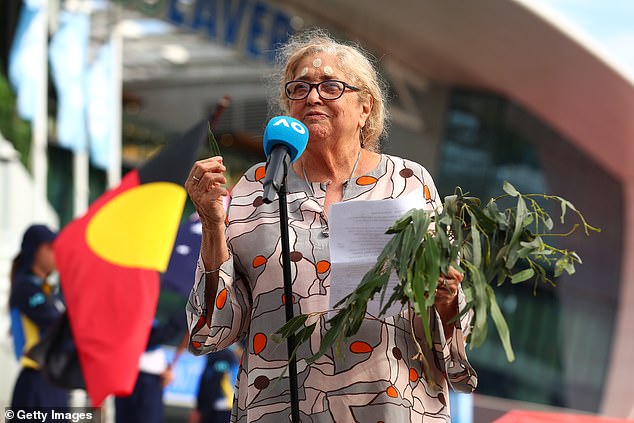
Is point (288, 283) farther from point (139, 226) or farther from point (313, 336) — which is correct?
point (139, 226)

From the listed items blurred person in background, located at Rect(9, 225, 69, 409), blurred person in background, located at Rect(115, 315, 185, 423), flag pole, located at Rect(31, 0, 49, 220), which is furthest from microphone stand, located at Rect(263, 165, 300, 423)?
flag pole, located at Rect(31, 0, 49, 220)

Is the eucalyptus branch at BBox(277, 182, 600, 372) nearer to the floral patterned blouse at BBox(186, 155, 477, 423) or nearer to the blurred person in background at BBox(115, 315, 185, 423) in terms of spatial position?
the floral patterned blouse at BBox(186, 155, 477, 423)

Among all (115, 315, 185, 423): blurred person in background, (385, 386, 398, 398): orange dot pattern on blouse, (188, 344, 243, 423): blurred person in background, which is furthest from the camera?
(188, 344, 243, 423): blurred person in background

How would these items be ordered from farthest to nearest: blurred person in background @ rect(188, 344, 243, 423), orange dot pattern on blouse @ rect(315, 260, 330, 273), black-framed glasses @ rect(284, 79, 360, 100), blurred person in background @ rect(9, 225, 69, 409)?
blurred person in background @ rect(188, 344, 243, 423)
blurred person in background @ rect(9, 225, 69, 409)
black-framed glasses @ rect(284, 79, 360, 100)
orange dot pattern on blouse @ rect(315, 260, 330, 273)

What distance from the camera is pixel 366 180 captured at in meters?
2.88

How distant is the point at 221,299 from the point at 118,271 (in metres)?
4.31

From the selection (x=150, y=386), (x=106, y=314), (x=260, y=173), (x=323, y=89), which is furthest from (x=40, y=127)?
(x=323, y=89)

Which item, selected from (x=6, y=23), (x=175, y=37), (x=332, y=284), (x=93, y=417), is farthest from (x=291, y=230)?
(x=175, y=37)

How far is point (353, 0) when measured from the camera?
17.0 metres

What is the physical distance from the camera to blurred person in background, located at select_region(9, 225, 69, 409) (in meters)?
7.74

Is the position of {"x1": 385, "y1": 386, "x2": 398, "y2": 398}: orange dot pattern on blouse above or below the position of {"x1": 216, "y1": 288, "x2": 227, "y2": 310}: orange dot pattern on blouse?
below

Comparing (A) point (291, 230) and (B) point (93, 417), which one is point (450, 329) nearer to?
(A) point (291, 230)

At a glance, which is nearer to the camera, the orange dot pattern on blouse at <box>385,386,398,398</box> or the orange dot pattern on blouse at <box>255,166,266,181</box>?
the orange dot pattern on blouse at <box>385,386,398,398</box>

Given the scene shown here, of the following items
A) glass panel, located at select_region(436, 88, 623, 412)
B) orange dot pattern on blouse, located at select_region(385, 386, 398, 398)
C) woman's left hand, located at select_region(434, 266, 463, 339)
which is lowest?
glass panel, located at select_region(436, 88, 623, 412)
